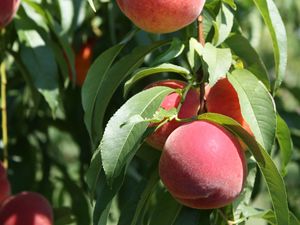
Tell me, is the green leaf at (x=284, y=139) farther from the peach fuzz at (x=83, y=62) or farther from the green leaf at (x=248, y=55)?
the peach fuzz at (x=83, y=62)

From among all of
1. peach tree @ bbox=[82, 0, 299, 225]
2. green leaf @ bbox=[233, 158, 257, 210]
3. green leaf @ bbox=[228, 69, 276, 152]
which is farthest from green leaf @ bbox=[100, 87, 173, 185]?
green leaf @ bbox=[233, 158, 257, 210]

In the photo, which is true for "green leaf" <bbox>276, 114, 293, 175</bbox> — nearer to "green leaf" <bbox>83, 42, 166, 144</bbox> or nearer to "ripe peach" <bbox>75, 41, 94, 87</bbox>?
"green leaf" <bbox>83, 42, 166, 144</bbox>

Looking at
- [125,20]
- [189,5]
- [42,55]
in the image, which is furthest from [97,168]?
[125,20]

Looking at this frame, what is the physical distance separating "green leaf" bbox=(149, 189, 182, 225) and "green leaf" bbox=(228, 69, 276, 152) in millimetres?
185

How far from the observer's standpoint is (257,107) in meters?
0.99

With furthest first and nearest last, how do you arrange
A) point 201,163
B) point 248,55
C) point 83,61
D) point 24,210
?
point 83,61 → point 24,210 → point 248,55 → point 201,163

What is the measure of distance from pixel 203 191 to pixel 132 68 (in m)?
0.28

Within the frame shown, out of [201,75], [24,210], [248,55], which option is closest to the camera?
[201,75]

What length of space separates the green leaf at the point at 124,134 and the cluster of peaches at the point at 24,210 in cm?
42

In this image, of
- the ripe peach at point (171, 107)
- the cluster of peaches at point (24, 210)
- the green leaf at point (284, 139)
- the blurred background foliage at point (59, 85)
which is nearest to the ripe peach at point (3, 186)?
the cluster of peaches at point (24, 210)

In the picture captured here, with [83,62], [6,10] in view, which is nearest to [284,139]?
[6,10]

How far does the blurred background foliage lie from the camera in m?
1.41

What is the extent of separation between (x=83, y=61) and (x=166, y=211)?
0.67 m

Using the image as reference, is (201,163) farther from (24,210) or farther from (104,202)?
(24,210)
